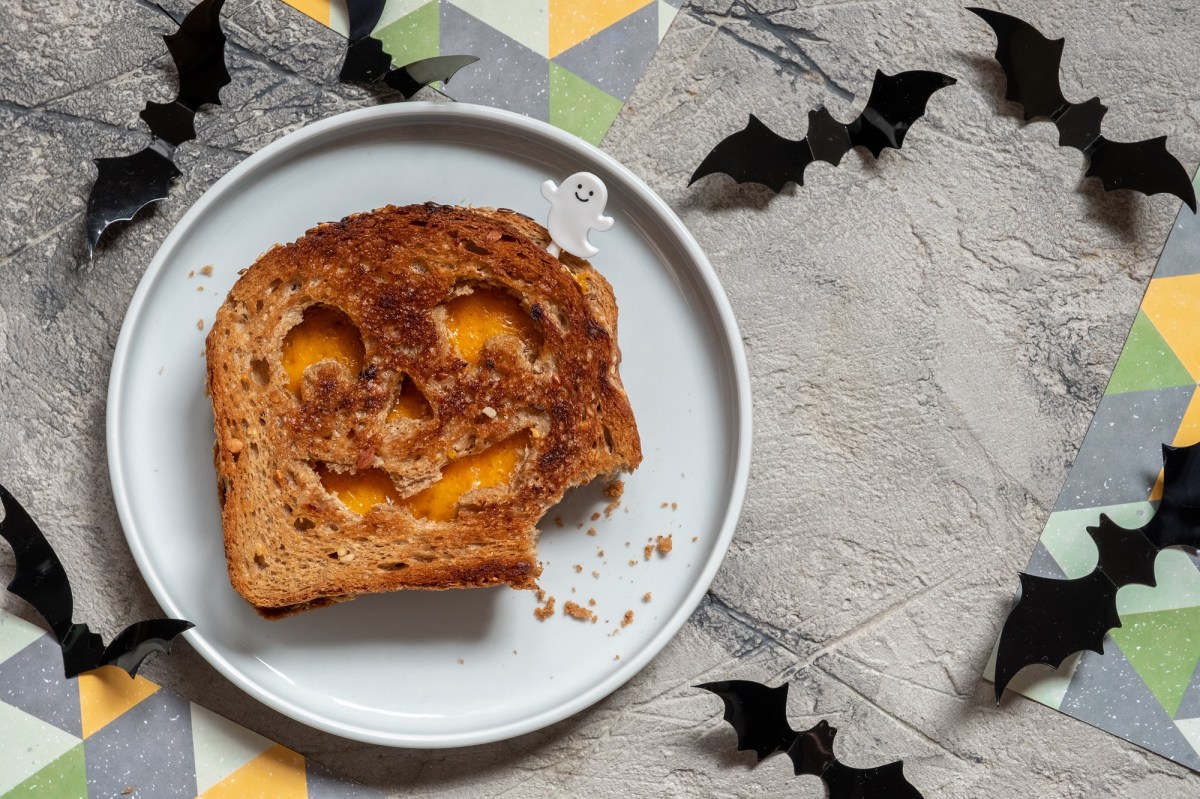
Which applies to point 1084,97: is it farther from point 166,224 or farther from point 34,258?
point 34,258

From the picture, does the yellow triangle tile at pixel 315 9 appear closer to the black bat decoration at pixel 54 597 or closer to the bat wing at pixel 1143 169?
the black bat decoration at pixel 54 597

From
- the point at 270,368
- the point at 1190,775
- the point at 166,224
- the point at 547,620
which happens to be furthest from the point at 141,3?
the point at 1190,775

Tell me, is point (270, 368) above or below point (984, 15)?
below

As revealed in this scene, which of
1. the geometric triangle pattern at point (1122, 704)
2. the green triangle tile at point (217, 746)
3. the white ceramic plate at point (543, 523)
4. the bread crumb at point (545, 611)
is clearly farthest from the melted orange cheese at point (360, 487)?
the geometric triangle pattern at point (1122, 704)

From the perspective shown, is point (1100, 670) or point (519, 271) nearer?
point (519, 271)

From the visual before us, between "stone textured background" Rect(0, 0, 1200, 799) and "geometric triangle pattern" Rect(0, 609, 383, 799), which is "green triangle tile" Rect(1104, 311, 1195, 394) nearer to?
"stone textured background" Rect(0, 0, 1200, 799)

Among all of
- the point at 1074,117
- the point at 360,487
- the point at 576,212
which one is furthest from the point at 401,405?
the point at 1074,117
